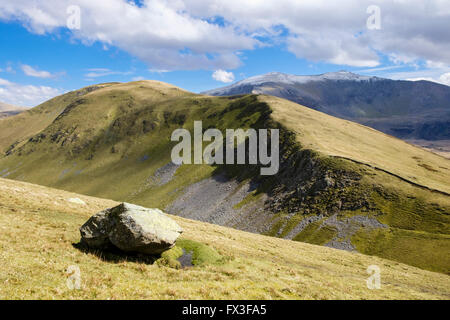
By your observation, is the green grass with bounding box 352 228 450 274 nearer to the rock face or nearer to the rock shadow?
the rock face

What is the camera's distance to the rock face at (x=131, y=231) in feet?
69.9

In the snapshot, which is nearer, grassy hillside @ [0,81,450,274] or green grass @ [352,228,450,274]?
green grass @ [352,228,450,274]

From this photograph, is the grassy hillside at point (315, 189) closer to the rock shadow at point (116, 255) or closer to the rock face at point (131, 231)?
the rock face at point (131, 231)

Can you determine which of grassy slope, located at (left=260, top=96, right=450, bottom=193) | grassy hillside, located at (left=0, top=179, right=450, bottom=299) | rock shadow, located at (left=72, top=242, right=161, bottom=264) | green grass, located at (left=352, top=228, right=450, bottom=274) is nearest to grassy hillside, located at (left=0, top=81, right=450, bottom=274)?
green grass, located at (left=352, top=228, right=450, bottom=274)

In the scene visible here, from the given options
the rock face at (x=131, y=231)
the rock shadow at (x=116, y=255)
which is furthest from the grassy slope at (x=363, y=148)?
the rock shadow at (x=116, y=255)

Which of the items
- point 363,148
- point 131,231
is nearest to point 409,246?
point 131,231

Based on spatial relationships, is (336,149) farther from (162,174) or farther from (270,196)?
(162,174)

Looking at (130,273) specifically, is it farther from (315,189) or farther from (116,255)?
(315,189)

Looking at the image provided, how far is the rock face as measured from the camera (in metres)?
21.3

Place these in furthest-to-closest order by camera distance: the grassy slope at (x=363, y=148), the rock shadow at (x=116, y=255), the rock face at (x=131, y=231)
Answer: the grassy slope at (x=363, y=148)
the rock shadow at (x=116, y=255)
the rock face at (x=131, y=231)

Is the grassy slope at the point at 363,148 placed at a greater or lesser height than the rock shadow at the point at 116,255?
greater

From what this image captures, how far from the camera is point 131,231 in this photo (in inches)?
837

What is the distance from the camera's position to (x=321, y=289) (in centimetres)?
2080

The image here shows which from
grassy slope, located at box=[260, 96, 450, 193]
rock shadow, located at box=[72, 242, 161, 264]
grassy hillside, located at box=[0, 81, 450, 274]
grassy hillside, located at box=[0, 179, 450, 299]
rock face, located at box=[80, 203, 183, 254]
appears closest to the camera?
grassy hillside, located at box=[0, 179, 450, 299]
